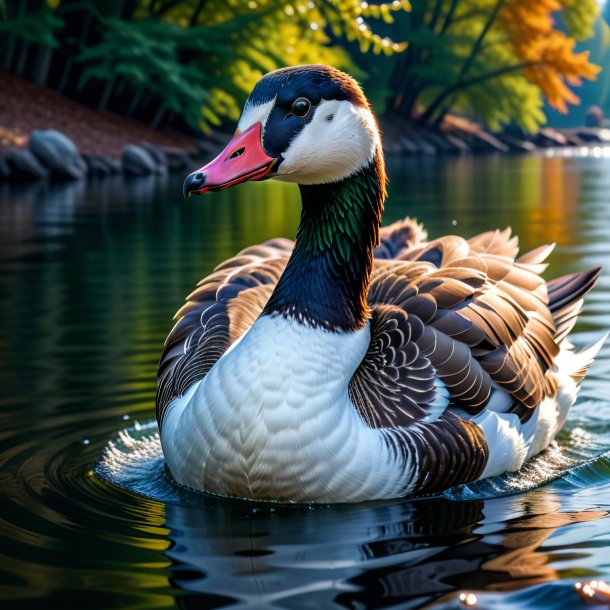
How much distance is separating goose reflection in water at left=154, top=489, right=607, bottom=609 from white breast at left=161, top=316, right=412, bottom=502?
0.14 meters

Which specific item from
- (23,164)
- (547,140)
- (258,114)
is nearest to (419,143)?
(547,140)

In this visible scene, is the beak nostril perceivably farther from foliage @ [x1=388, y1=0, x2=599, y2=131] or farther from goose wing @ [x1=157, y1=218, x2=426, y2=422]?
foliage @ [x1=388, y1=0, x2=599, y2=131]

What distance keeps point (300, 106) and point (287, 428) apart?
4.98ft

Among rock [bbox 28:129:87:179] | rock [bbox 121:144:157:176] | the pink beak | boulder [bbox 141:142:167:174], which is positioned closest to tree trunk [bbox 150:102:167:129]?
boulder [bbox 141:142:167:174]

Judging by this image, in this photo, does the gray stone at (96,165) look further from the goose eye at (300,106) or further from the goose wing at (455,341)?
the goose eye at (300,106)

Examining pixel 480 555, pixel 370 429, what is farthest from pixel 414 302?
pixel 480 555

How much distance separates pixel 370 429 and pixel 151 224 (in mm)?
15371

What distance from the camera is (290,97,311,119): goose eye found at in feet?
19.0

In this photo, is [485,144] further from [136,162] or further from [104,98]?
[136,162]

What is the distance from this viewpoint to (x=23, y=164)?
3058 centimetres

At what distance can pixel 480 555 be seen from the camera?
17.0 ft

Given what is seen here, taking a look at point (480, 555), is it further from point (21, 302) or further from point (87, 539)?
point (21, 302)

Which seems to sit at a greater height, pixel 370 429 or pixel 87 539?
pixel 370 429

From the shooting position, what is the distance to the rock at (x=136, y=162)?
34.6 metres
